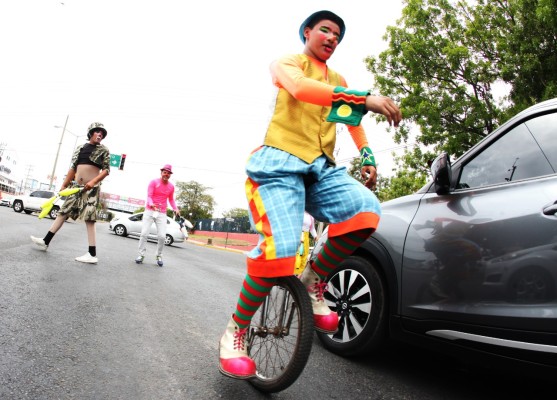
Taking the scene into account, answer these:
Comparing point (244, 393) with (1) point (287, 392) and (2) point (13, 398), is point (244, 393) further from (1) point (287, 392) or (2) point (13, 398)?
(2) point (13, 398)

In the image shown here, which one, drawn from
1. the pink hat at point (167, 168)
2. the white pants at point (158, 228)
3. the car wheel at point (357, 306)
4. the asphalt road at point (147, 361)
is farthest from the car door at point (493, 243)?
the white pants at point (158, 228)

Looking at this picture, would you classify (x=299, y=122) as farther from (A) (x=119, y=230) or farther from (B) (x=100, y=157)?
(A) (x=119, y=230)

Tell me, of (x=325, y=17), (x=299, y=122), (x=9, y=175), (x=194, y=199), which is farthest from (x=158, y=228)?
(x=9, y=175)

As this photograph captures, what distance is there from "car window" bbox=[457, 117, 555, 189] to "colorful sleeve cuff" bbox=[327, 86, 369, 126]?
3.68 ft

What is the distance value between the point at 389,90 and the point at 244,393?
52.6 feet

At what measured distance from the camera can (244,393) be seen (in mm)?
2072

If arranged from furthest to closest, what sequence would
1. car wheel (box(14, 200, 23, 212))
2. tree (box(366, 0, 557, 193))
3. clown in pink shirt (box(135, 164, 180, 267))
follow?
car wheel (box(14, 200, 23, 212))
tree (box(366, 0, 557, 193))
clown in pink shirt (box(135, 164, 180, 267))

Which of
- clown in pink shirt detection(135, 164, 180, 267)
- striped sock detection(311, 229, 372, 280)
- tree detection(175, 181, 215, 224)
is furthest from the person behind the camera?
tree detection(175, 181, 215, 224)

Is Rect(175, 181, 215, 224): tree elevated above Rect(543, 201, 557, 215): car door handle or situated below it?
above

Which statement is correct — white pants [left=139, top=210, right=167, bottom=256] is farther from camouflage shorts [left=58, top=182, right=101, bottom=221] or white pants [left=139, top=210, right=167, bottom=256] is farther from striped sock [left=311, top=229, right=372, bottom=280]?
striped sock [left=311, top=229, right=372, bottom=280]

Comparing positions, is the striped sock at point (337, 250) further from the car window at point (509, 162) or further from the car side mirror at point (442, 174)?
the car window at point (509, 162)

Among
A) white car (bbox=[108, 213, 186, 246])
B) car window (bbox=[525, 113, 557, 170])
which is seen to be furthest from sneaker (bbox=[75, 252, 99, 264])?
white car (bbox=[108, 213, 186, 246])

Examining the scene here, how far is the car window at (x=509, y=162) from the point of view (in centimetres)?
229

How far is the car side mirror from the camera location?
2494mm
